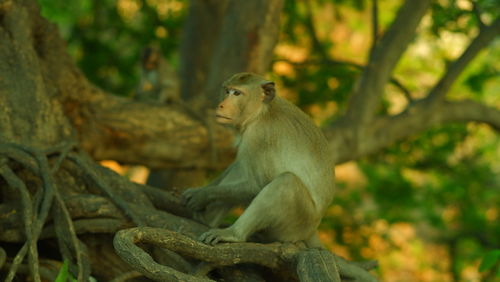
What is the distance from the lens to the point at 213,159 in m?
5.88

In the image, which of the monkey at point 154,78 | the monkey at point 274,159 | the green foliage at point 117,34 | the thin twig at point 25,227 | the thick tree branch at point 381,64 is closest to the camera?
the thin twig at point 25,227

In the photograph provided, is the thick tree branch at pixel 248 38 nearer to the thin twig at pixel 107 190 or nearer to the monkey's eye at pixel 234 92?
the monkey's eye at pixel 234 92

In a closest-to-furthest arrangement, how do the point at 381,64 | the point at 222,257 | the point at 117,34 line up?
1. the point at 222,257
2. the point at 381,64
3. the point at 117,34

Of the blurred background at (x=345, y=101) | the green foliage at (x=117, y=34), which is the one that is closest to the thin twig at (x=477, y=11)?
the blurred background at (x=345, y=101)

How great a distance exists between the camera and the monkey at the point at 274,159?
141 inches

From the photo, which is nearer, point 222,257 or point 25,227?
point 222,257

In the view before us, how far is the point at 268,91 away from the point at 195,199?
0.75 meters

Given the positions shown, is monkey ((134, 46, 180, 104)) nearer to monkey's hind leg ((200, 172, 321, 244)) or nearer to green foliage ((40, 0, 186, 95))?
green foliage ((40, 0, 186, 95))

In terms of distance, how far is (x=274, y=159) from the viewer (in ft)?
12.0

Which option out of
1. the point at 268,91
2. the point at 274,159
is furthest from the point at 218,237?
the point at 268,91

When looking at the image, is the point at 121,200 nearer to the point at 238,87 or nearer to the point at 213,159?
the point at 238,87

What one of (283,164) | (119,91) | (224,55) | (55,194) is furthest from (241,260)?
(119,91)

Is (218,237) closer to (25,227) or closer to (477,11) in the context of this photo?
(25,227)

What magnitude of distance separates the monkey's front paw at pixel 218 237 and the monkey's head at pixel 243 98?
66cm
